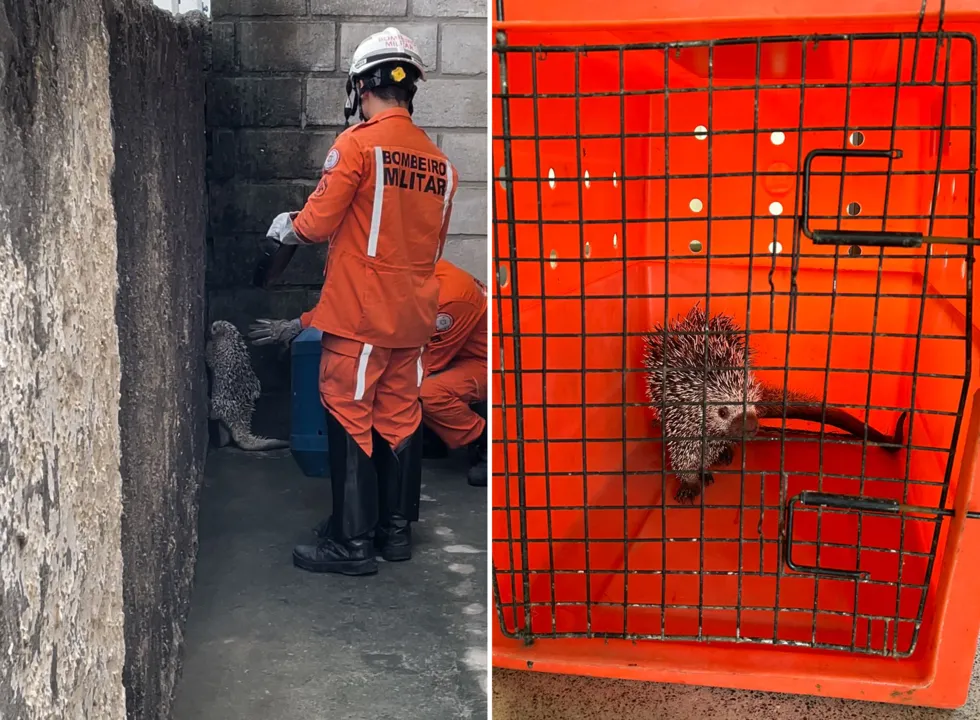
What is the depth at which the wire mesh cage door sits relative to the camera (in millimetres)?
1025

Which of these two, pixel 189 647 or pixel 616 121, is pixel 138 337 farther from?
pixel 616 121

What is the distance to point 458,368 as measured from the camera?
39.0 inches

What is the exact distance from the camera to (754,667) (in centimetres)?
109

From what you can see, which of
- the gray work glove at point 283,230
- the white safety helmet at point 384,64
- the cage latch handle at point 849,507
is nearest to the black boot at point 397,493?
the gray work glove at point 283,230

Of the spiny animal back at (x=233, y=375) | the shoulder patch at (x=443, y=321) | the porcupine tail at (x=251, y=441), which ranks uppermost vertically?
the shoulder patch at (x=443, y=321)

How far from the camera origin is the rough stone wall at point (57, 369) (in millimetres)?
488

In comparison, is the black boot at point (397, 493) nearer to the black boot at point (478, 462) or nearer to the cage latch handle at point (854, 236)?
the black boot at point (478, 462)

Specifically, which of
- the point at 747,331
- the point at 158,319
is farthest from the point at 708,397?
the point at 158,319

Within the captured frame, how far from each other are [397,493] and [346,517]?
6 centimetres

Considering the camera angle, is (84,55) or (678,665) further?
(678,665)

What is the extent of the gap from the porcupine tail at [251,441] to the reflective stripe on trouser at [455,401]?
0.52ft

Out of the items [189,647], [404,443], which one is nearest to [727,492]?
[404,443]

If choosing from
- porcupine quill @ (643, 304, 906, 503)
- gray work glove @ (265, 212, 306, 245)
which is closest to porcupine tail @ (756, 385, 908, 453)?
porcupine quill @ (643, 304, 906, 503)

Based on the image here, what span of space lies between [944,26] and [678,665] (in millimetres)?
734
